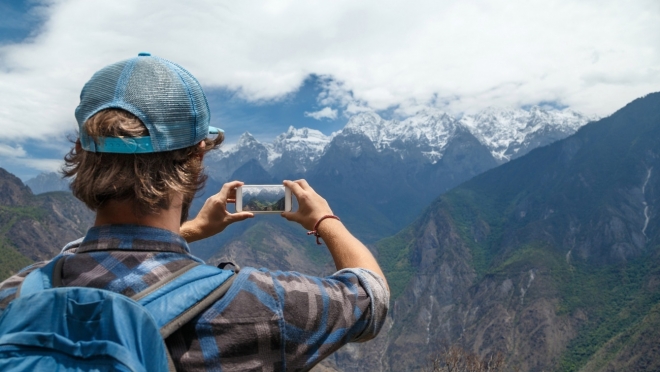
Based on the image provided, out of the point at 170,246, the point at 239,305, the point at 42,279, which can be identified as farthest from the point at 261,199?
the point at 42,279

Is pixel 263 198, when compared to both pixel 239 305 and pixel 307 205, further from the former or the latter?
pixel 239 305

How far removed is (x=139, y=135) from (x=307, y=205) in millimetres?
1242

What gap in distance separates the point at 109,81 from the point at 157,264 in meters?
1.05

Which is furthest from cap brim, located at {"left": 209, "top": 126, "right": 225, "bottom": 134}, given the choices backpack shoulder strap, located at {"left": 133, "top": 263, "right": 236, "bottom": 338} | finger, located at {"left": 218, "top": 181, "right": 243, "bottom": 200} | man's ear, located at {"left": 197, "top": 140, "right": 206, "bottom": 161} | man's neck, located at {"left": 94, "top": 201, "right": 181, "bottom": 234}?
backpack shoulder strap, located at {"left": 133, "top": 263, "right": 236, "bottom": 338}

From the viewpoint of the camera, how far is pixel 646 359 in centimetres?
14312

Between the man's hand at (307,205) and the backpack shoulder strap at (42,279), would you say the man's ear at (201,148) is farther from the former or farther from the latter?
the backpack shoulder strap at (42,279)

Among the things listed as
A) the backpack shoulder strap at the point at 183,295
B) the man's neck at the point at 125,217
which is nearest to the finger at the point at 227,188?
the man's neck at the point at 125,217

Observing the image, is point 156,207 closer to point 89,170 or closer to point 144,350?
point 89,170

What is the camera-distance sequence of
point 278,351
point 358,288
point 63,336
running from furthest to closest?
point 358,288 < point 278,351 < point 63,336

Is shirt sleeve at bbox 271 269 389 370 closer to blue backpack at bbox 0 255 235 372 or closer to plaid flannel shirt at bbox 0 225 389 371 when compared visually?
plaid flannel shirt at bbox 0 225 389 371

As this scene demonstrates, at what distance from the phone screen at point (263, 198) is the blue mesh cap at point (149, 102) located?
1086 millimetres

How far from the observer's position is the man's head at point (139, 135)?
2631 millimetres

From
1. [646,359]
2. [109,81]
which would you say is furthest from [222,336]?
[646,359]

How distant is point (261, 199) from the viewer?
3.96m
